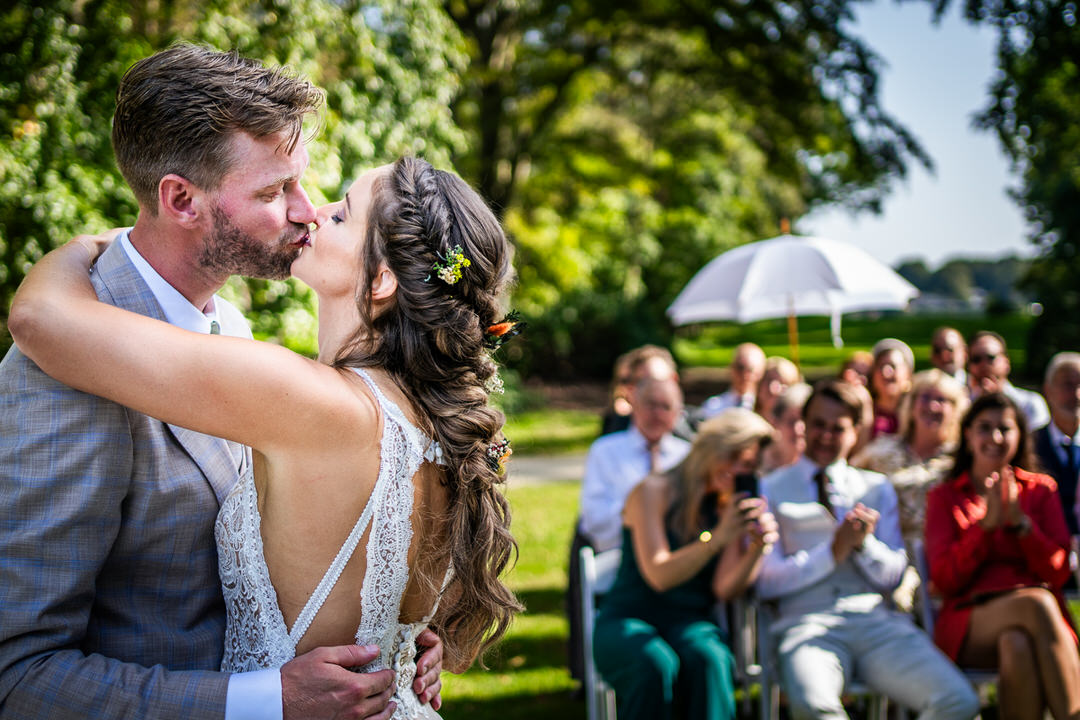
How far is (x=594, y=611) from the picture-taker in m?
5.04

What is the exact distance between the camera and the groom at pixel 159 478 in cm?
166

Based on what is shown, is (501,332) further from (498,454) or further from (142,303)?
(142,303)

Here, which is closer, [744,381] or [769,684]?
[769,684]

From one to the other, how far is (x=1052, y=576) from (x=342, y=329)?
4.26 m

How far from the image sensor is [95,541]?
1714 millimetres

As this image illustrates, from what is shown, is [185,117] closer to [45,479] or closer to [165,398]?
[165,398]

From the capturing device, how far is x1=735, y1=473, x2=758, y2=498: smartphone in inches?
191

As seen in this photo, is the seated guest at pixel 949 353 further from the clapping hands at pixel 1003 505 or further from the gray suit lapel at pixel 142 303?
the gray suit lapel at pixel 142 303

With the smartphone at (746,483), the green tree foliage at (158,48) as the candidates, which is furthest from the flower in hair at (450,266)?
the smartphone at (746,483)

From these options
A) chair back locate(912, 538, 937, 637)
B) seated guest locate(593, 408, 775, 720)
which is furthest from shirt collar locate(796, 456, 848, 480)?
chair back locate(912, 538, 937, 637)

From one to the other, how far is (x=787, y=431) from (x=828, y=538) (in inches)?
32.7

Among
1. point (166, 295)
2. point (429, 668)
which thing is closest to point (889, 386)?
point (429, 668)

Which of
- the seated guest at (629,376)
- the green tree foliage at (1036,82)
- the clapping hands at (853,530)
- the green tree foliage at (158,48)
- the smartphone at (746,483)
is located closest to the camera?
the clapping hands at (853,530)

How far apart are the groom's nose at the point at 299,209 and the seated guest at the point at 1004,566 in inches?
156
